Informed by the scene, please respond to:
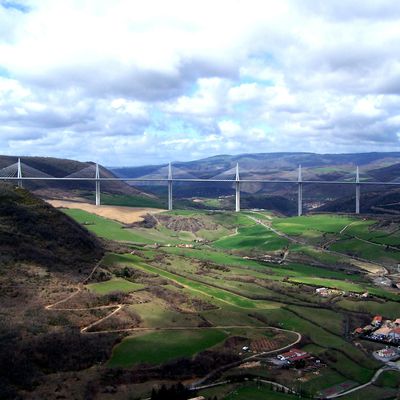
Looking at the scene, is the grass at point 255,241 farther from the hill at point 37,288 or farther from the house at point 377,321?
the house at point 377,321

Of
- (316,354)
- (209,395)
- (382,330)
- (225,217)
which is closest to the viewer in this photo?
(209,395)

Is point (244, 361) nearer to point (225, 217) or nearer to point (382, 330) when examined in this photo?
point (382, 330)

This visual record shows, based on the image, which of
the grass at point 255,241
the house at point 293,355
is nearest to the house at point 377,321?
the house at point 293,355

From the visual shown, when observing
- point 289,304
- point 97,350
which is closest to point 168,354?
point 97,350

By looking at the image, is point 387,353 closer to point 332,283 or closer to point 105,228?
point 332,283

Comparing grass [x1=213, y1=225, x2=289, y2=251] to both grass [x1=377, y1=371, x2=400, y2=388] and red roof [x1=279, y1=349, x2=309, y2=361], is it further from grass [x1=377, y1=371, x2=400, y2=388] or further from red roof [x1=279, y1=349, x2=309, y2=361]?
grass [x1=377, y1=371, x2=400, y2=388]

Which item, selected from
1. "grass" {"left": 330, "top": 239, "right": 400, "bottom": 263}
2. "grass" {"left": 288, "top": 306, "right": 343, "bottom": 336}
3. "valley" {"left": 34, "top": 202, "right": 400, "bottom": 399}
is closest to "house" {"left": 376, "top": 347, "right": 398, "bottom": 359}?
"valley" {"left": 34, "top": 202, "right": 400, "bottom": 399}
